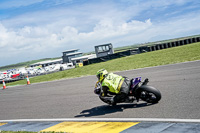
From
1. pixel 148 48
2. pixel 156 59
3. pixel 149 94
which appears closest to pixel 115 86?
pixel 149 94

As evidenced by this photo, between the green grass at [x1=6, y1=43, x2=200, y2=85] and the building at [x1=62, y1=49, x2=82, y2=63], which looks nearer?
the green grass at [x1=6, y1=43, x2=200, y2=85]

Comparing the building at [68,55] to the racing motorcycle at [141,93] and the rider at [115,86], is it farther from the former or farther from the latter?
the racing motorcycle at [141,93]

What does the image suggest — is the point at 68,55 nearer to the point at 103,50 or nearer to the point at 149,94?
the point at 103,50

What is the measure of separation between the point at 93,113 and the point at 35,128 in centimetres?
176

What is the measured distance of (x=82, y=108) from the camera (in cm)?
859

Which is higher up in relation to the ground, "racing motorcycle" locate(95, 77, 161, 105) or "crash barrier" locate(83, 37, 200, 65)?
"crash barrier" locate(83, 37, 200, 65)

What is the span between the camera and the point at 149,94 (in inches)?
283

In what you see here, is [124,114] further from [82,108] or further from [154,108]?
[82,108]

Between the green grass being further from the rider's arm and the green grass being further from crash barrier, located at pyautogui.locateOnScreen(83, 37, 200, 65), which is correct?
the rider's arm

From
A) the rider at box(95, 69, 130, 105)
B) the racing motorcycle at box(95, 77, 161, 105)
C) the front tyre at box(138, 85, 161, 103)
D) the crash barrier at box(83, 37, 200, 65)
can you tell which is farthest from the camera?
the crash barrier at box(83, 37, 200, 65)

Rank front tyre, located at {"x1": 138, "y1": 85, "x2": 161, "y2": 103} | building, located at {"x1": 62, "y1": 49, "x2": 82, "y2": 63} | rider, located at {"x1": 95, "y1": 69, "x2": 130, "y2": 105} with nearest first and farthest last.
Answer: front tyre, located at {"x1": 138, "y1": 85, "x2": 161, "y2": 103} < rider, located at {"x1": 95, "y1": 69, "x2": 130, "y2": 105} < building, located at {"x1": 62, "y1": 49, "x2": 82, "y2": 63}

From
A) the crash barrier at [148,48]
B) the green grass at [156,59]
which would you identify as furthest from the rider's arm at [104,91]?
the crash barrier at [148,48]

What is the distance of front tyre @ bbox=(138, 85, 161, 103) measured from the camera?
6.93 m

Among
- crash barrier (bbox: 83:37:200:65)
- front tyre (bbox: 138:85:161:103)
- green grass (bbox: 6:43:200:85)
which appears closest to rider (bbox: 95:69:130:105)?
front tyre (bbox: 138:85:161:103)
